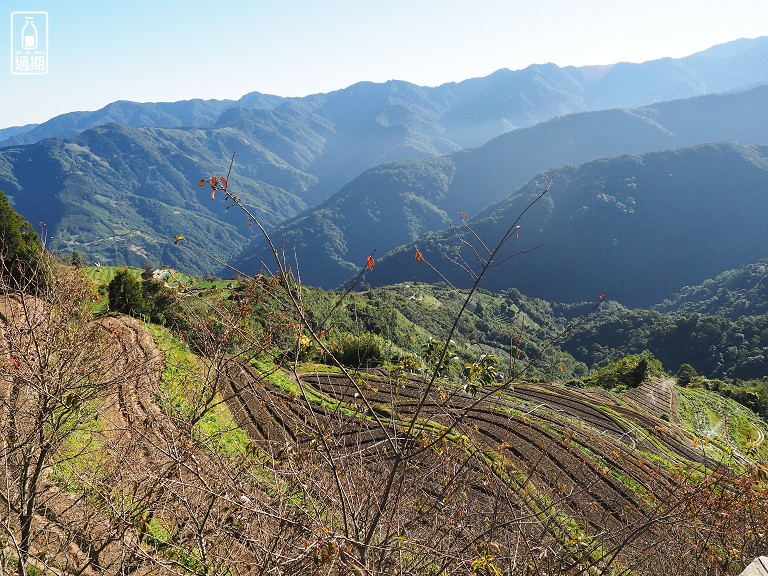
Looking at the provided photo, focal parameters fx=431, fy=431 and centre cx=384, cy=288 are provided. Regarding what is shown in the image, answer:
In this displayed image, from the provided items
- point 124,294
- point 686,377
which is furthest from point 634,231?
point 124,294

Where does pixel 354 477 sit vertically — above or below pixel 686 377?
above

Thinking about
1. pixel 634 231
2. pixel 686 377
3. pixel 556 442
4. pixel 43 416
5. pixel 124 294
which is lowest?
pixel 686 377

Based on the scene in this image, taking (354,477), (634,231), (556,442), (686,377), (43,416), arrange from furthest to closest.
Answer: (634,231) → (686,377) → (556,442) → (354,477) → (43,416)

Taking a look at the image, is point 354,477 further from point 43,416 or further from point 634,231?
point 634,231

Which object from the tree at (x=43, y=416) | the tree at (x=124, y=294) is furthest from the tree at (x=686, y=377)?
the tree at (x=43, y=416)

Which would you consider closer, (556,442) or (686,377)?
(556,442)

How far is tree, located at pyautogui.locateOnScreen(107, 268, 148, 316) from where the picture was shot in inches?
757

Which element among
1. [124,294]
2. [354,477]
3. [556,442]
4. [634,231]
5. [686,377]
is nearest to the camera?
[354,477]

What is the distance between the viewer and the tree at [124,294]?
1923 cm

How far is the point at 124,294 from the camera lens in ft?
63.2

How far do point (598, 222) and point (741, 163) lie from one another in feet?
191

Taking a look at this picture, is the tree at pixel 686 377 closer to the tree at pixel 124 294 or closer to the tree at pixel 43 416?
the tree at pixel 124 294

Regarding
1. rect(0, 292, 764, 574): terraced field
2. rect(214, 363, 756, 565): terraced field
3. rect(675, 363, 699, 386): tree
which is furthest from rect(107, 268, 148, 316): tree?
rect(675, 363, 699, 386): tree

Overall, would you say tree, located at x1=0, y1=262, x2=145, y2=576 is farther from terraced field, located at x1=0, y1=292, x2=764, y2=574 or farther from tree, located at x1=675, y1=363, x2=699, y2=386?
tree, located at x1=675, y1=363, x2=699, y2=386
